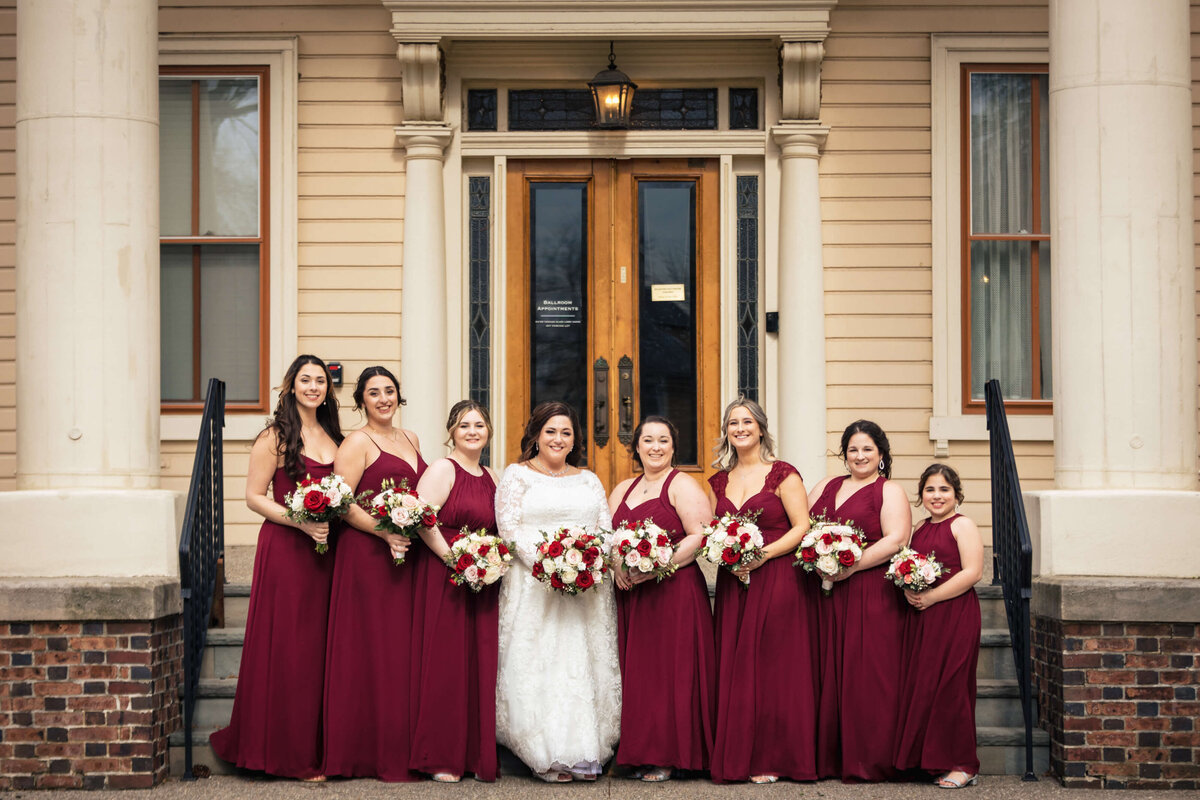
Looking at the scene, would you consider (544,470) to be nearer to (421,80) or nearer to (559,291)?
(559,291)

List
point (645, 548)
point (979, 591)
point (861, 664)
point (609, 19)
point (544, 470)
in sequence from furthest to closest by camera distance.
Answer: point (609, 19)
point (979, 591)
point (544, 470)
point (861, 664)
point (645, 548)

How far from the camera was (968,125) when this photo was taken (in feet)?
28.5

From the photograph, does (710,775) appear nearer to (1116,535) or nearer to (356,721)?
(356,721)

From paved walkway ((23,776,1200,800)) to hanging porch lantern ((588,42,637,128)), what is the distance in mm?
4480

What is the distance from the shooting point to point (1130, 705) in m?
5.80

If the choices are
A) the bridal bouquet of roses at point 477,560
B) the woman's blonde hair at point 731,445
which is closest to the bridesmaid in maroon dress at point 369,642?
the bridal bouquet of roses at point 477,560

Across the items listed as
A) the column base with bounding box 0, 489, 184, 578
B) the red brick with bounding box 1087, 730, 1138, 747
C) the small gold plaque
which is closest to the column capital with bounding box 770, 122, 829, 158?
the small gold plaque

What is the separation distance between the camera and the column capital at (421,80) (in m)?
8.42

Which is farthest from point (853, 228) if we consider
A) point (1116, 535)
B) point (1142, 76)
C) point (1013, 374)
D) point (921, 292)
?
point (1116, 535)

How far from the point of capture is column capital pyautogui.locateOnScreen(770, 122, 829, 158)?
8539 mm

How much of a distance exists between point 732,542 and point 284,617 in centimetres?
202

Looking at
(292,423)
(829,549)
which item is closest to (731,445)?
(829,549)

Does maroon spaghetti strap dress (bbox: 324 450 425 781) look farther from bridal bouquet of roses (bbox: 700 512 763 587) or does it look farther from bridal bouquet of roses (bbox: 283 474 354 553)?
bridal bouquet of roses (bbox: 700 512 763 587)

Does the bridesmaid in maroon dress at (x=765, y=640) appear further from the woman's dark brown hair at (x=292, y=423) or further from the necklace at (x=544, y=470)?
the woman's dark brown hair at (x=292, y=423)
